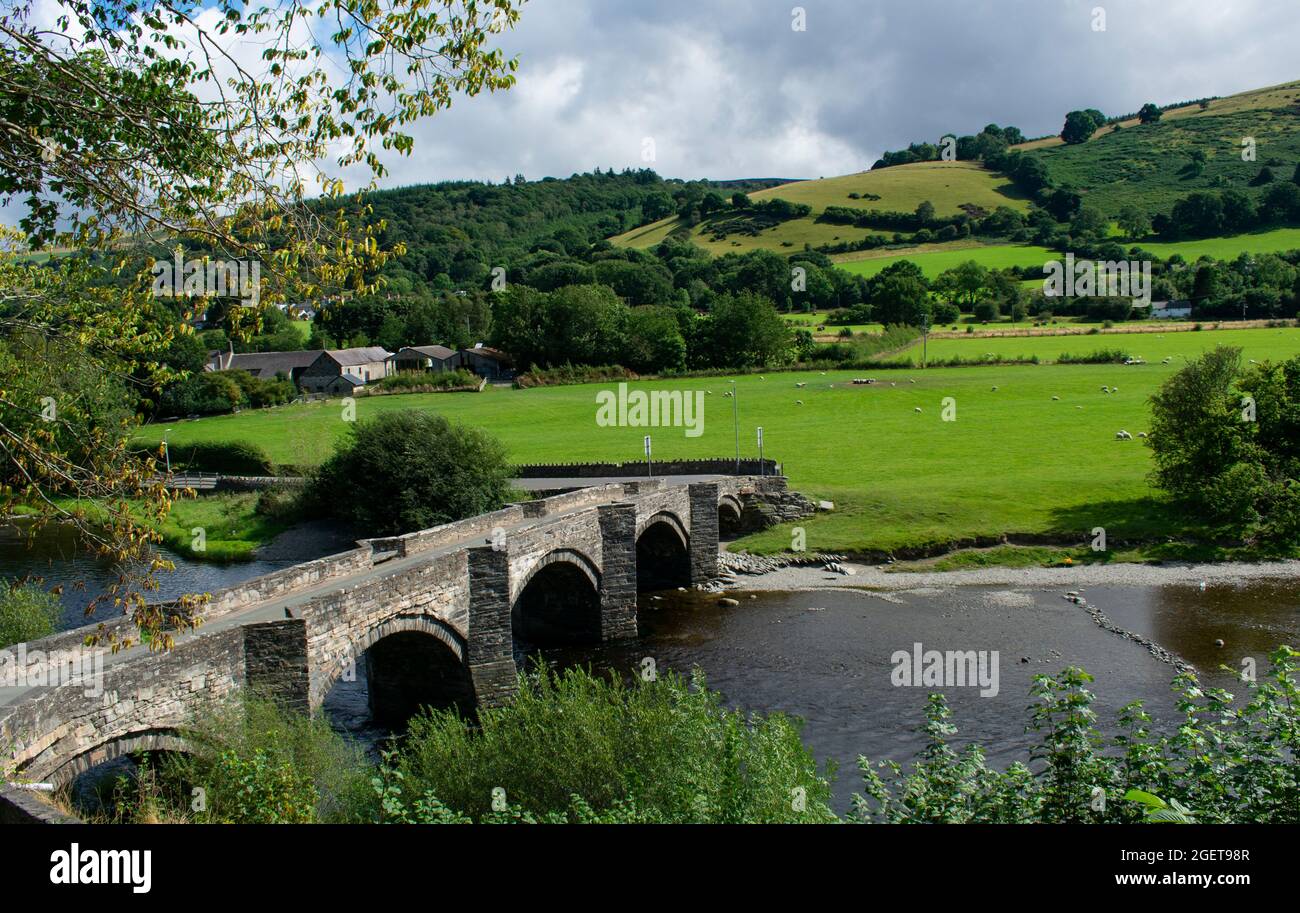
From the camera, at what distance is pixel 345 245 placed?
32.6 feet

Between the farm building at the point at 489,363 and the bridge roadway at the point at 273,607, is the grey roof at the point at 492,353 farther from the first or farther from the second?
the bridge roadway at the point at 273,607

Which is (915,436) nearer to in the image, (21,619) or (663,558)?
(663,558)

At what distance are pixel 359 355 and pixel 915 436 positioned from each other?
61740mm

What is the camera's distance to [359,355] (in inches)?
4003

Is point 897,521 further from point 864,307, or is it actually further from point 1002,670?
point 864,307

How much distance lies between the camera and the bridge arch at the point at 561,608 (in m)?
32.3

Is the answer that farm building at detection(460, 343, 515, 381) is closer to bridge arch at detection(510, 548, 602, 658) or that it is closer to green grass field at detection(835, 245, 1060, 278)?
green grass field at detection(835, 245, 1060, 278)

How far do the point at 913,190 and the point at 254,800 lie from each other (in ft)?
534

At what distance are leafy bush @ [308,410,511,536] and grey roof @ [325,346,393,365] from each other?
5592cm

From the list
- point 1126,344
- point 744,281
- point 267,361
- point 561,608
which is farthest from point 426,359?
point 561,608

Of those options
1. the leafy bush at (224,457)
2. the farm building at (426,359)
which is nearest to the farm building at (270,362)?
the farm building at (426,359)

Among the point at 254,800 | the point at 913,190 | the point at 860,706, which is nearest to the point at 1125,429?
the point at 860,706
